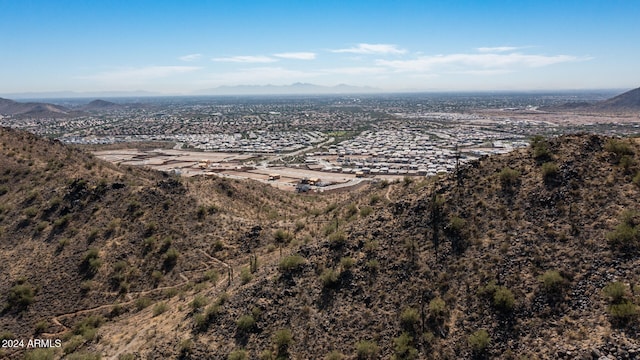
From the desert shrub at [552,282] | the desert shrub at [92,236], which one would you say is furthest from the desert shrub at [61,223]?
the desert shrub at [552,282]

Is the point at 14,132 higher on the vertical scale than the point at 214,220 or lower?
higher

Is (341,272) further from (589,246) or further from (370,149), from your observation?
(370,149)

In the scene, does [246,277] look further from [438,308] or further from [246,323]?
[438,308]

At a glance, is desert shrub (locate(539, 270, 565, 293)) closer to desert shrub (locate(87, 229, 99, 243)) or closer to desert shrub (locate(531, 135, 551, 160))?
desert shrub (locate(531, 135, 551, 160))

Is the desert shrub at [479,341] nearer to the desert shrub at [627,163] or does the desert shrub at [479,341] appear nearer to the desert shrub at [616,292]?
the desert shrub at [616,292]

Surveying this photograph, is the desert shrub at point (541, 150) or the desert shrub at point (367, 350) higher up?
the desert shrub at point (541, 150)

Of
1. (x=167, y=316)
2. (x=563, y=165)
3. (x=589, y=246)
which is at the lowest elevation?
(x=167, y=316)

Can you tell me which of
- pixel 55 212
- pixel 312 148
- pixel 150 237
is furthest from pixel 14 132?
pixel 312 148
